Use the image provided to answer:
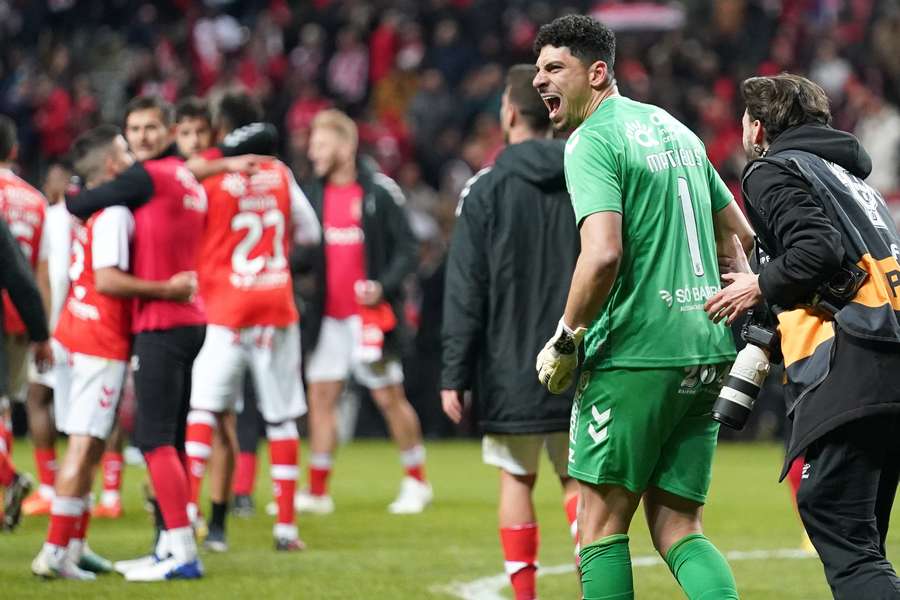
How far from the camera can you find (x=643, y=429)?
16.2ft

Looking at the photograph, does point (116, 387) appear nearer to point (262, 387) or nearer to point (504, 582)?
point (262, 387)

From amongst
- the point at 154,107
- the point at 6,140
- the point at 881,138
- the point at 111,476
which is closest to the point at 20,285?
the point at 154,107

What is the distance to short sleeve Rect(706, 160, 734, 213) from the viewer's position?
5.36m

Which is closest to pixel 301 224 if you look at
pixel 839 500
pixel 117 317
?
pixel 117 317

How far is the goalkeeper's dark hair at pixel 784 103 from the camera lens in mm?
4906

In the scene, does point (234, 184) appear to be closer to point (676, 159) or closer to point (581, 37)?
point (581, 37)

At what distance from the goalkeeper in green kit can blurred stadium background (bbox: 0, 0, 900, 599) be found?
903 centimetres

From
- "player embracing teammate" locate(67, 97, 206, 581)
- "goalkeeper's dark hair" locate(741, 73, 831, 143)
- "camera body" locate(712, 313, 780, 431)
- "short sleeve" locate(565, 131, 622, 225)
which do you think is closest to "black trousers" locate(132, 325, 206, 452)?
"player embracing teammate" locate(67, 97, 206, 581)

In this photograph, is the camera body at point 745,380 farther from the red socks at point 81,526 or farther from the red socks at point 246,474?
the red socks at point 246,474

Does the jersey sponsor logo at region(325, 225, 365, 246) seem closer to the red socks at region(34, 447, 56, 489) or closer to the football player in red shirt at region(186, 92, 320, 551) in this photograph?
the football player in red shirt at region(186, 92, 320, 551)

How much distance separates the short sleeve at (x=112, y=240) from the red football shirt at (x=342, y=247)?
3.78 metres

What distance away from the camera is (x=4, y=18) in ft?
73.5

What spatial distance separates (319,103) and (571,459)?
16126mm

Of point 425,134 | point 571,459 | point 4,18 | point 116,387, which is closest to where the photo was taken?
point 571,459
